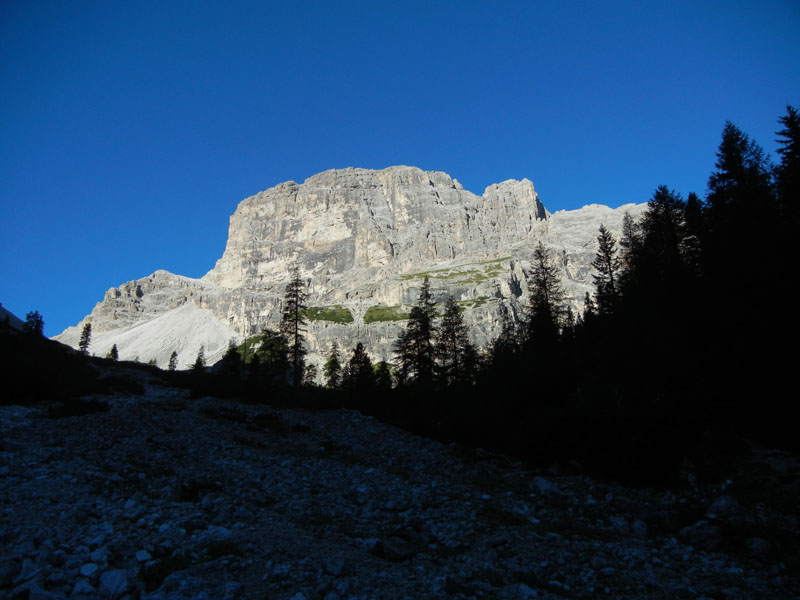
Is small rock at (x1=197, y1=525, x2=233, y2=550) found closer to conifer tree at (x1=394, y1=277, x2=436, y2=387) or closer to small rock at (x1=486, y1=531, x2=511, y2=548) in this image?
small rock at (x1=486, y1=531, x2=511, y2=548)

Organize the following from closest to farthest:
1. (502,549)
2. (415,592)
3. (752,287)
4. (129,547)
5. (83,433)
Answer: (415,592)
(129,547)
(502,549)
(83,433)
(752,287)

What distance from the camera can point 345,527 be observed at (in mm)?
11211

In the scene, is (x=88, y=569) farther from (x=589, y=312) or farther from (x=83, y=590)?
(x=589, y=312)

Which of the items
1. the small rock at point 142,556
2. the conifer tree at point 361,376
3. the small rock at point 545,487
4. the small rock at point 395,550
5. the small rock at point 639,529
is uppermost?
the conifer tree at point 361,376

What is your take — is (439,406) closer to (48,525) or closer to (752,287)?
(752,287)

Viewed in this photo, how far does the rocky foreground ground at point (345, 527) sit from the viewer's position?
7.89 meters

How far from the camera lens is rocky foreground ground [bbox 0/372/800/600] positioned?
311 inches

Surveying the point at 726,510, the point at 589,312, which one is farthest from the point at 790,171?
the point at 726,510

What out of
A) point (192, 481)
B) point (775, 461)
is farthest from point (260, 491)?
point (775, 461)

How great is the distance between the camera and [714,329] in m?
20.8

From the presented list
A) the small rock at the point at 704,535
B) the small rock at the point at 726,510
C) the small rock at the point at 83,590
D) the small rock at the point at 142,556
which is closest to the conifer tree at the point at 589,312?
the small rock at the point at 726,510

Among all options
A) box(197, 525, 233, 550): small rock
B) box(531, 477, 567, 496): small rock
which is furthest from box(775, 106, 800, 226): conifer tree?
box(197, 525, 233, 550): small rock

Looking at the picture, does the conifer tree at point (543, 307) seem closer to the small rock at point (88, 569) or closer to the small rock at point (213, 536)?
the small rock at point (213, 536)

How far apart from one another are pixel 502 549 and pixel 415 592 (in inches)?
107
